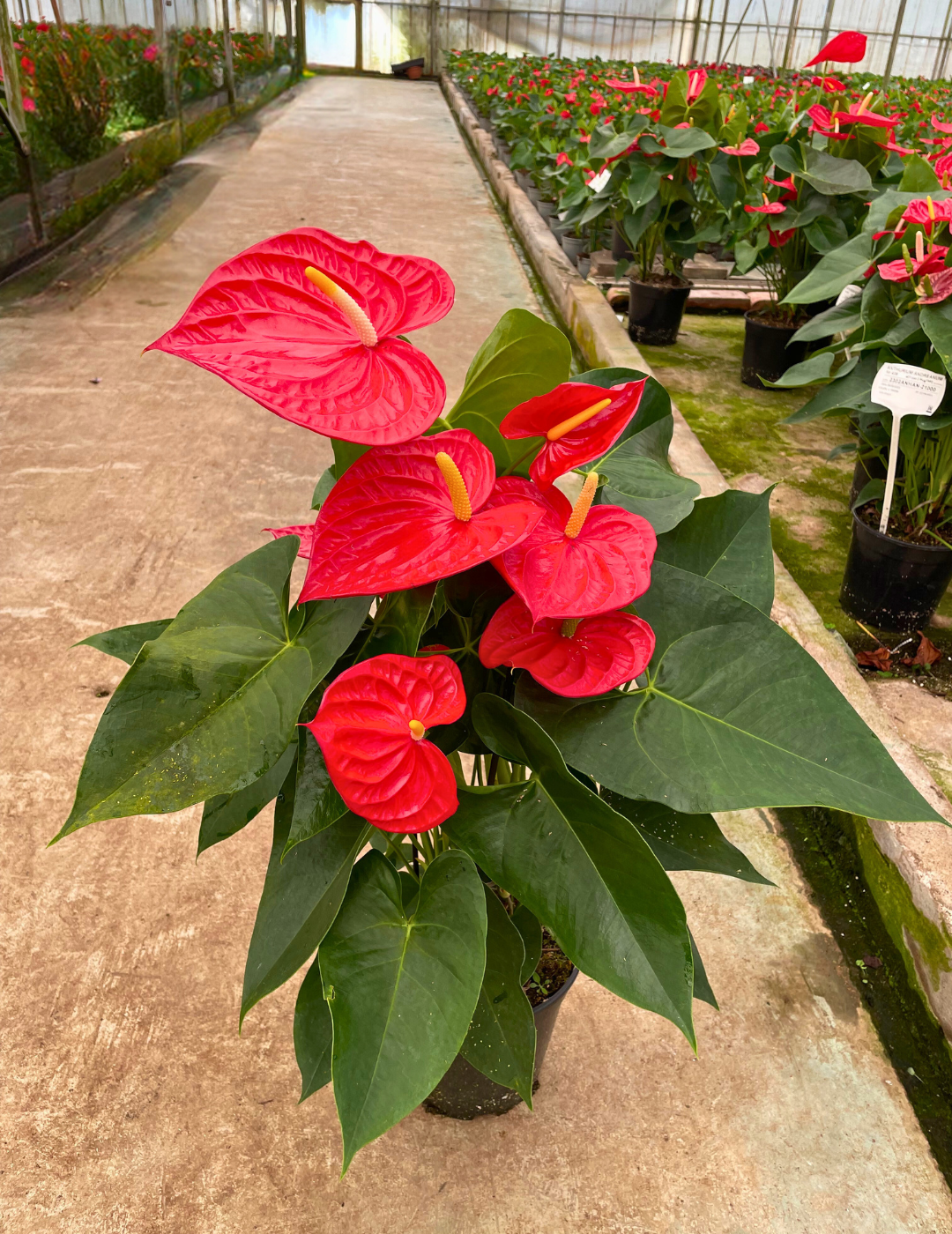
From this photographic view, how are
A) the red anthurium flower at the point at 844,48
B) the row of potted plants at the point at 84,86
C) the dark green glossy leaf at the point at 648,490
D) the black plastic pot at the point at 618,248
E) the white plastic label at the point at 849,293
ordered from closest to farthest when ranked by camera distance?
the dark green glossy leaf at the point at 648,490 → the white plastic label at the point at 849,293 → the red anthurium flower at the point at 844,48 → the row of potted plants at the point at 84,86 → the black plastic pot at the point at 618,248

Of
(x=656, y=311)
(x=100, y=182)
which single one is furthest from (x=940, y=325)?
(x=100, y=182)

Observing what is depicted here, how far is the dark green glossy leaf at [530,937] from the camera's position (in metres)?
0.86

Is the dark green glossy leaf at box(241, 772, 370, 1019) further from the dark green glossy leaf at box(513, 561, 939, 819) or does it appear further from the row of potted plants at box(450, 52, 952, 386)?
the row of potted plants at box(450, 52, 952, 386)

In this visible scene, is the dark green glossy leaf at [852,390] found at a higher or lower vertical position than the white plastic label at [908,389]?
lower

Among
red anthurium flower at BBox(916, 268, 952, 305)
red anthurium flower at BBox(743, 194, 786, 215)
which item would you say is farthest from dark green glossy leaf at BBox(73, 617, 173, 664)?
red anthurium flower at BBox(743, 194, 786, 215)

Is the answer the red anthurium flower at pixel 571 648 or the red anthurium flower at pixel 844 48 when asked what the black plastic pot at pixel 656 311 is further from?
the red anthurium flower at pixel 571 648

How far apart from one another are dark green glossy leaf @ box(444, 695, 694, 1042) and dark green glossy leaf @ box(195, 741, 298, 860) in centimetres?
17

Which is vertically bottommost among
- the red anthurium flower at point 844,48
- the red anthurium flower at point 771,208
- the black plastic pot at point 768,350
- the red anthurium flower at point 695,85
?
the black plastic pot at point 768,350

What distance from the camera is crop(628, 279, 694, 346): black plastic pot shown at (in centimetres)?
334

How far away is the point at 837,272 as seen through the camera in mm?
1920

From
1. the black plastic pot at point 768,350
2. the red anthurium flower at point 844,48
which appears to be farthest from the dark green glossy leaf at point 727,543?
the black plastic pot at point 768,350

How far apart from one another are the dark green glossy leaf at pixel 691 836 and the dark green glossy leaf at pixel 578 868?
0.13 meters

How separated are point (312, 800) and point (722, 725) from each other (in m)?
0.31

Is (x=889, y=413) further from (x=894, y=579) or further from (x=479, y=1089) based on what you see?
(x=479, y=1089)
